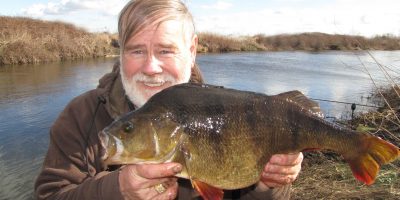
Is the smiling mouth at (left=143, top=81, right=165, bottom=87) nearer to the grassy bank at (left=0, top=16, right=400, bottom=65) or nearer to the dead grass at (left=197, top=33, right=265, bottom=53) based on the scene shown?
the grassy bank at (left=0, top=16, right=400, bottom=65)

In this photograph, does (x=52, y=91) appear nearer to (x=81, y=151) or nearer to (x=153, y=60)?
(x=81, y=151)

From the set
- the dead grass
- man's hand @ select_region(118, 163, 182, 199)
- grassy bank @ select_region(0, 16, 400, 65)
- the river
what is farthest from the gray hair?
the dead grass

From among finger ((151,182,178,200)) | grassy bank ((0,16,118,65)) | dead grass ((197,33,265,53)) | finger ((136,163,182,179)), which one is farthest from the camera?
dead grass ((197,33,265,53))

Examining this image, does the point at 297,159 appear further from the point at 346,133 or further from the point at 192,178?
the point at 192,178

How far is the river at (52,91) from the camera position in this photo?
338 inches

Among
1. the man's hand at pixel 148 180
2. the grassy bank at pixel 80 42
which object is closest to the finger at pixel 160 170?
the man's hand at pixel 148 180

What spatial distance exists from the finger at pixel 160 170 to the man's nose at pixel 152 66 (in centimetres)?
86

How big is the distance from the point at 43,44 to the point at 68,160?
2869 cm

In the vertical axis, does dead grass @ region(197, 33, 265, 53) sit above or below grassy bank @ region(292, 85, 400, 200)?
above

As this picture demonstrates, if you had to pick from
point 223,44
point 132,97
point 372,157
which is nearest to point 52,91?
point 132,97

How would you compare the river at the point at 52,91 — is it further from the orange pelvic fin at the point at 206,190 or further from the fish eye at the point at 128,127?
the fish eye at the point at 128,127

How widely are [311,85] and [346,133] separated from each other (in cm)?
1763

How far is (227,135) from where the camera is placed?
7.73ft

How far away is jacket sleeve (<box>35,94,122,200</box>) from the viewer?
9.44 feet
